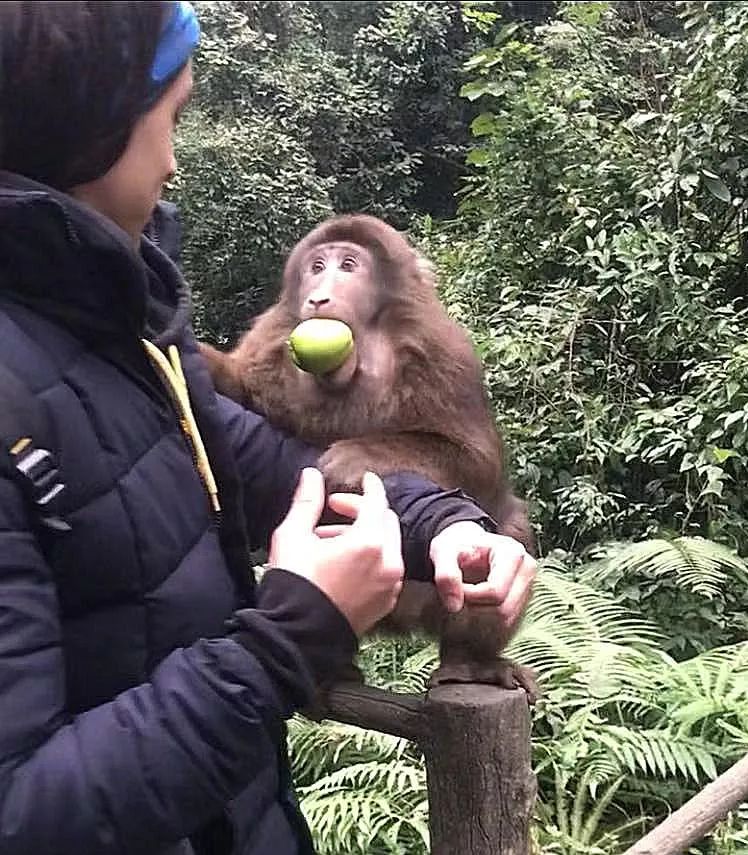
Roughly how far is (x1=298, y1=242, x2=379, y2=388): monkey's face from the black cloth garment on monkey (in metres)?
1.32

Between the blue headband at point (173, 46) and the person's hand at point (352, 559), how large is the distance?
0.36 m

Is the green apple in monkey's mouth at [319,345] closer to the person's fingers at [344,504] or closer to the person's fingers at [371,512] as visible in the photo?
the person's fingers at [344,504]

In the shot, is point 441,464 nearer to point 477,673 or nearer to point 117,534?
point 477,673

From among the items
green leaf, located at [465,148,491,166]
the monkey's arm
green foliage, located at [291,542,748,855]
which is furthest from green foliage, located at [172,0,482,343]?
the monkey's arm

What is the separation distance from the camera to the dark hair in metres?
0.78

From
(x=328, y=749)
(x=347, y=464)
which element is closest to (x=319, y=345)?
(x=347, y=464)

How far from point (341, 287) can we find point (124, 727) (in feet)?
5.80

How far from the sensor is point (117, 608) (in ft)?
3.06

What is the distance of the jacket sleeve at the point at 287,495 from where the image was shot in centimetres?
136

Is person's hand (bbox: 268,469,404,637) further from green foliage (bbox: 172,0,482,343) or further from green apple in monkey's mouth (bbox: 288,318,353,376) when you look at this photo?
green foliage (bbox: 172,0,482,343)

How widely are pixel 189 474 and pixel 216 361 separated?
137cm

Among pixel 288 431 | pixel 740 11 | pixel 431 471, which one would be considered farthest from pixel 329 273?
pixel 740 11

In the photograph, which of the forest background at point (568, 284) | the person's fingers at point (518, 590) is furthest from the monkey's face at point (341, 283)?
the person's fingers at point (518, 590)

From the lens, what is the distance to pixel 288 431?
1682 millimetres
